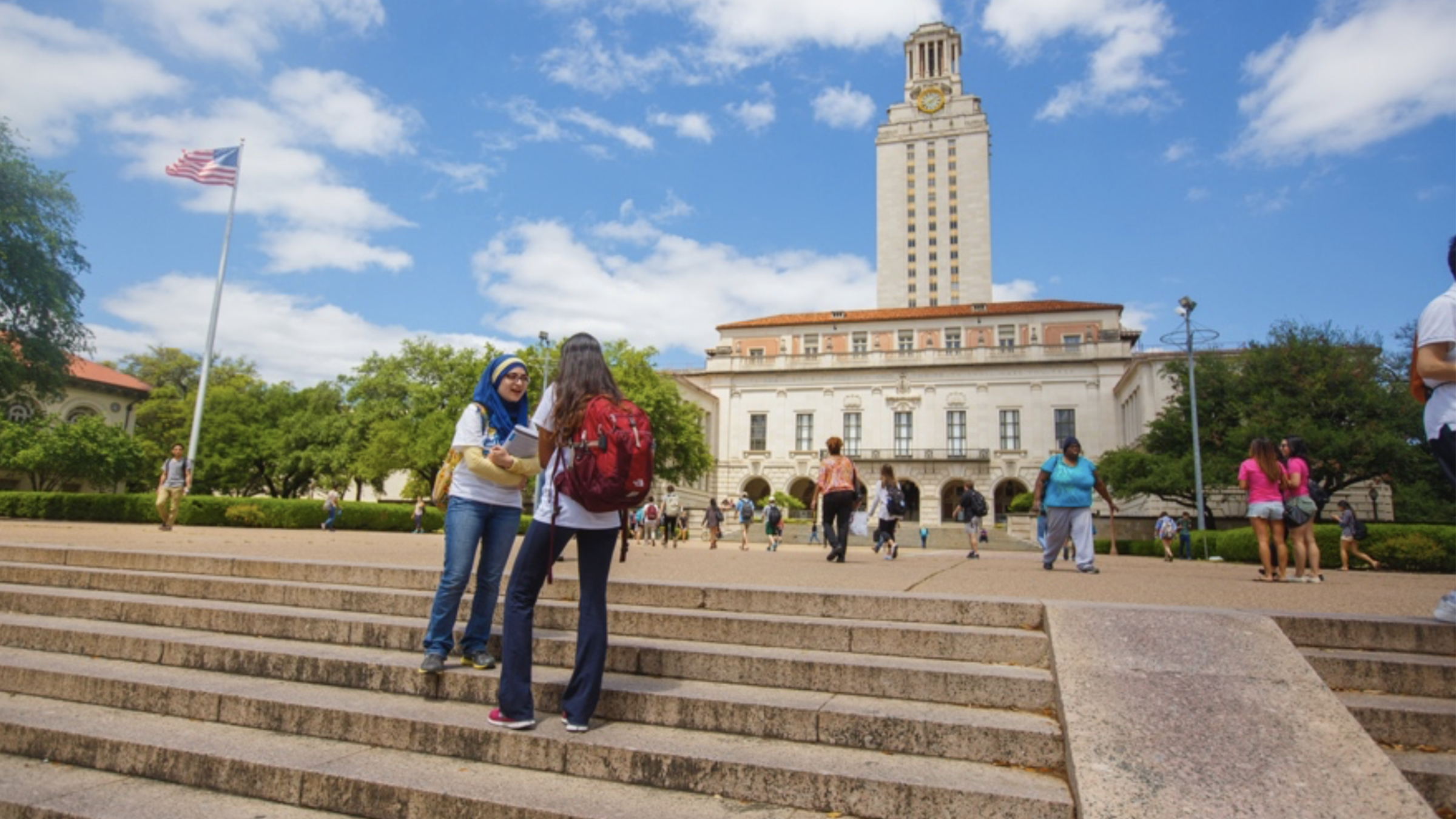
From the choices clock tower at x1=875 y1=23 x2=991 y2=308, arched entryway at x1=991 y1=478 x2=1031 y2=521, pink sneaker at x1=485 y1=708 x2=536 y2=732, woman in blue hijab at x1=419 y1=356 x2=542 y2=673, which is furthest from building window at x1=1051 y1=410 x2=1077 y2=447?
pink sneaker at x1=485 y1=708 x2=536 y2=732

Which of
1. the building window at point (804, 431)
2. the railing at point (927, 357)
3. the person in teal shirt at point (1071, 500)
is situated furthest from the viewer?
the building window at point (804, 431)

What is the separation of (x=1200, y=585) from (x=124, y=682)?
8751mm

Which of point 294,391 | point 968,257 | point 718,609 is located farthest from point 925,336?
point 718,609

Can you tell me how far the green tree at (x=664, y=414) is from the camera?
38.8 metres

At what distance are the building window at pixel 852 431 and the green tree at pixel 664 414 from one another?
18531 millimetres

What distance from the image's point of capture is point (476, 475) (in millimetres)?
4336

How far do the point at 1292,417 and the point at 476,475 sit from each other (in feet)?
117

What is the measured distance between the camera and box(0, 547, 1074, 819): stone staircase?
3.15 m

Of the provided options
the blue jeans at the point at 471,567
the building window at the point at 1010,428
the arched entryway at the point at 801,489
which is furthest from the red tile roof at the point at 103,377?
the building window at the point at 1010,428

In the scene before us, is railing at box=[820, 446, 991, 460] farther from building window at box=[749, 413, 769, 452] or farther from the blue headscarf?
the blue headscarf

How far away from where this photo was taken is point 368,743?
3.76 metres

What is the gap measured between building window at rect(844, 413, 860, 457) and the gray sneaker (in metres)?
54.0

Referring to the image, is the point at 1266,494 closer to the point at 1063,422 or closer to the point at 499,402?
the point at 499,402

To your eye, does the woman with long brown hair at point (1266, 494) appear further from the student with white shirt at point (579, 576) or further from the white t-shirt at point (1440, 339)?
the student with white shirt at point (579, 576)
